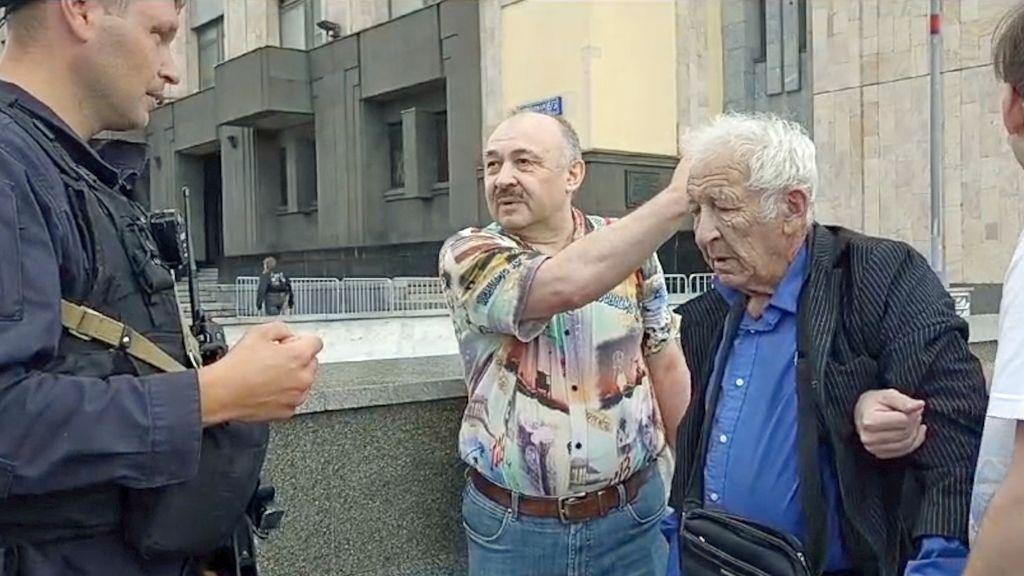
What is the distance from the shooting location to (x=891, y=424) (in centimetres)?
183

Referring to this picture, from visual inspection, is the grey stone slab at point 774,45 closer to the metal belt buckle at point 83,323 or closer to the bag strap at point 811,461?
the bag strap at point 811,461

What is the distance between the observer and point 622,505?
2564 millimetres

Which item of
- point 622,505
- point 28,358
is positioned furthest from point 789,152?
point 28,358

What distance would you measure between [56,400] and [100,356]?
0.46 ft

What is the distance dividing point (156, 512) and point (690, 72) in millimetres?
19495

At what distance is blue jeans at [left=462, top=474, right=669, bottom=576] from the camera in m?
2.47

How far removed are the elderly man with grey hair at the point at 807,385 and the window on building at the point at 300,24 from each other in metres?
25.6

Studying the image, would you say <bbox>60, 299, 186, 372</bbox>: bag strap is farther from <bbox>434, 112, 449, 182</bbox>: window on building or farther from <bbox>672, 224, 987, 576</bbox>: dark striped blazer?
<bbox>434, 112, 449, 182</bbox>: window on building

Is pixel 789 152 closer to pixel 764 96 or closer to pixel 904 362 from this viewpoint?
pixel 904 362

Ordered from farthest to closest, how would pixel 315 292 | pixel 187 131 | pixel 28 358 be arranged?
pixel 187 131
pixel 315 292
pixel 28 358

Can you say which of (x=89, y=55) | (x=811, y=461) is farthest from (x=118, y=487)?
(x=811, y=461)

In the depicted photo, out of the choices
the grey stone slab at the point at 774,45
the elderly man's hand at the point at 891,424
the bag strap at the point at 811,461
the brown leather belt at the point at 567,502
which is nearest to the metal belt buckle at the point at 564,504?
the brown leather belt at the point at 567,502

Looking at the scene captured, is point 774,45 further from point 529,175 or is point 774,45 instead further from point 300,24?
point 529,175

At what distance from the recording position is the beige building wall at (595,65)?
18828 millimetres
